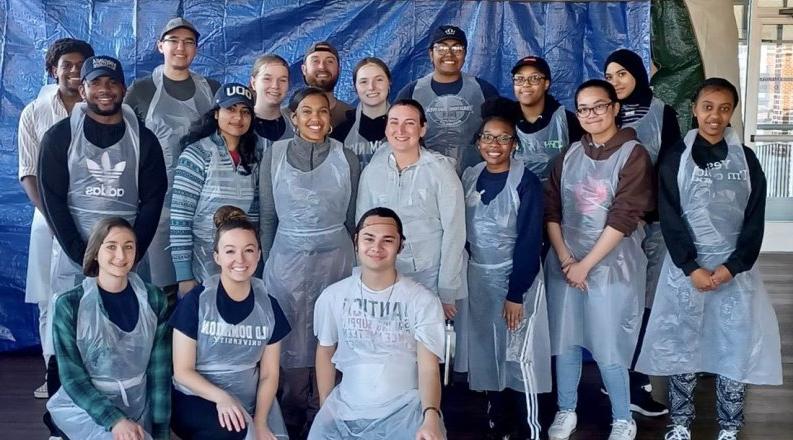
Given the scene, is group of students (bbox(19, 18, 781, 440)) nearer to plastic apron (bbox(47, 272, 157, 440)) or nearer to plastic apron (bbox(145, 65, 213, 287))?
plastic apron (bbox(47, 272, 157, 440))

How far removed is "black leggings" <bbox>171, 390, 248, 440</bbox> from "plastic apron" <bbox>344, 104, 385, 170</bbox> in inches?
42.6

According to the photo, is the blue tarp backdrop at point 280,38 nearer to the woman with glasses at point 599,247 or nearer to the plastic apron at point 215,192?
the woman with glasses at point 599,247

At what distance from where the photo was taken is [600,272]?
113 inches

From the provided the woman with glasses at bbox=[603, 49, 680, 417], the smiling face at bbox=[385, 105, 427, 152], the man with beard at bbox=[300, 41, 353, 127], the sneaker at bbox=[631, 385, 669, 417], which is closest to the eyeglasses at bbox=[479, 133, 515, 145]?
the smiling face at bbox=[385, 105, 427, 152]

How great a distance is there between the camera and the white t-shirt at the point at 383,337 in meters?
2.49

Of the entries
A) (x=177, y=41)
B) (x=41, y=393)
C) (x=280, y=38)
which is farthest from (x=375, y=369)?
(x=280, y=38)

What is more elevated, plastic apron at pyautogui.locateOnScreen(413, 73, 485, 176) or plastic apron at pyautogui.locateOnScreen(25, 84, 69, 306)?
plastic apron at pyautogui.locateOnScreen(413, 73, 485, 176)

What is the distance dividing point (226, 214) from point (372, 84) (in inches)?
31.4

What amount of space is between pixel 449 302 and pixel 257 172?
803mm

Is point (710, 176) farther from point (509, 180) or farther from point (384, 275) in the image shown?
point (384, 275)

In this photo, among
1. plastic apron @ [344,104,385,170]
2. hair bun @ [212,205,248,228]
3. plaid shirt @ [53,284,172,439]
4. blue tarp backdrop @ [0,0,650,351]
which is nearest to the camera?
plaid shirt @ [53,284,172,439]

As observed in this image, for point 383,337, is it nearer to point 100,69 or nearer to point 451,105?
point 451,105

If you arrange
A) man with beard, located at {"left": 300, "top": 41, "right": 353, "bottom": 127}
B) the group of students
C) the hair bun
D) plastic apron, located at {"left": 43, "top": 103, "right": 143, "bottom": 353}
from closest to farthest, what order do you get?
the group of students < the hair bun < plastic apron, located at {"left": 43, "top": 103, "right": 143, "bottom": 353} < man with beard, located at {"left": 300, "top": 41, "right": 353, "bottom": 127}

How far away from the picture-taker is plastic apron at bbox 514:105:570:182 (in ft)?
10.2
